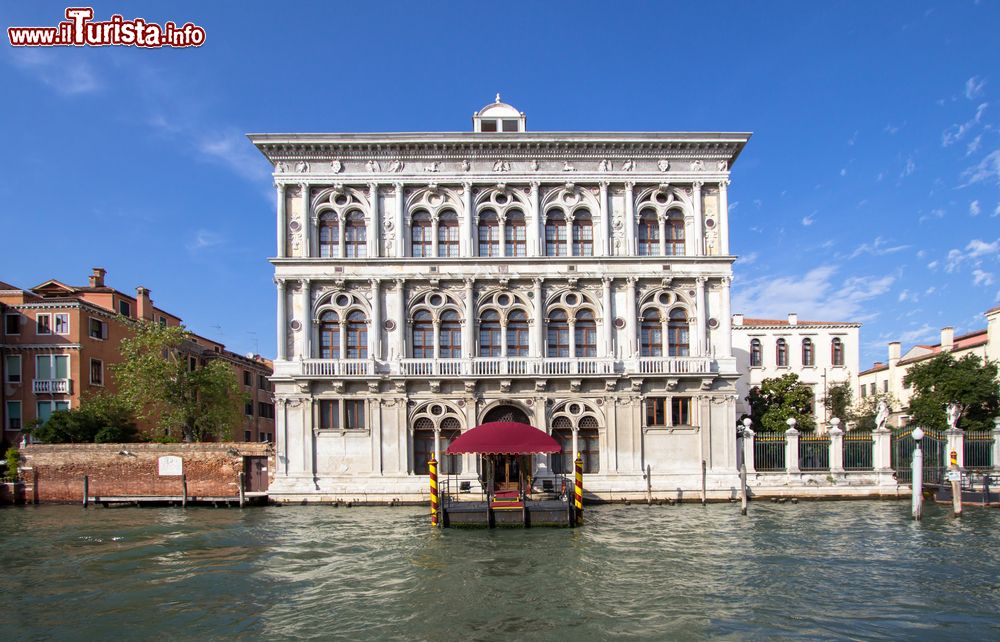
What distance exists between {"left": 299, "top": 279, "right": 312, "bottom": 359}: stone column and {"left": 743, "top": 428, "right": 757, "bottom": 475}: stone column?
52.9 ft

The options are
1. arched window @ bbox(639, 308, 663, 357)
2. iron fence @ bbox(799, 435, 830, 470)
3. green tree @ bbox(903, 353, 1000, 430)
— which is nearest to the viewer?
iron fence @ bbox(799, 435, 830, 470)

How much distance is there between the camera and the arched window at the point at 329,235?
28.1 metres

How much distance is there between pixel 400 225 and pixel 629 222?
8.61m

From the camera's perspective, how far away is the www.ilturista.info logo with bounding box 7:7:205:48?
57.6ft

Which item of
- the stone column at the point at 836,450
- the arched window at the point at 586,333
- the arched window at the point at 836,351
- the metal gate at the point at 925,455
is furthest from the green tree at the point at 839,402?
the arched window at the point at 586,333

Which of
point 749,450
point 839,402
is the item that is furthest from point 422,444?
point 839,402

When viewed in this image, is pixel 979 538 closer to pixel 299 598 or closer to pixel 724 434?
pixel 724 434

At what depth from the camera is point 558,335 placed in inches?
1099

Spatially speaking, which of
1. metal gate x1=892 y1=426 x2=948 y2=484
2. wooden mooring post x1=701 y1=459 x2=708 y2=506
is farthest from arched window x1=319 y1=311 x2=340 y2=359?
metal gate x1=892 y1=426 x2=948 y2=484

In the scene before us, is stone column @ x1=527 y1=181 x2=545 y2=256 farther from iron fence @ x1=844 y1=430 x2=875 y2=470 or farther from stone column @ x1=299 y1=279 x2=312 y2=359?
iron fence @ x1=844 y1=430 x2=875 y2=470

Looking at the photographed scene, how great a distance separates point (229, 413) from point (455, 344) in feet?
49.7

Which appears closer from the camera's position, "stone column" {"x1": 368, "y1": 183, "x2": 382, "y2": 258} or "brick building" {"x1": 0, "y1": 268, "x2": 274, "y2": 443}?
"stone column" {"x1": 368, "y1": 183, "x2": 382, "y2": 258}

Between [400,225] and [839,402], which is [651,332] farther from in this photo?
[839,402]

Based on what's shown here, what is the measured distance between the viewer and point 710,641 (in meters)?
11.2
